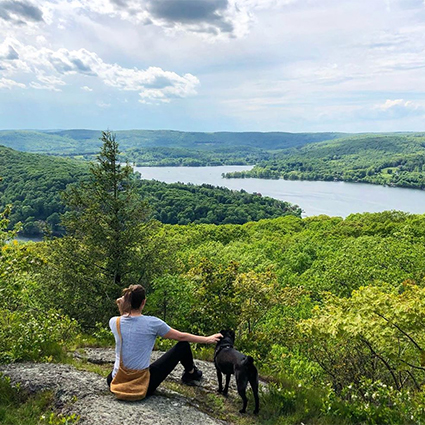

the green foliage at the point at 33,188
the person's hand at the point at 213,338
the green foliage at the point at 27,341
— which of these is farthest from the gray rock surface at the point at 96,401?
the green foliage at the point at 33,188

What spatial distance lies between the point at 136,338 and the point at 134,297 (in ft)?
2.08

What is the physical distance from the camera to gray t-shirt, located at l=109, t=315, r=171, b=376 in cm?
542

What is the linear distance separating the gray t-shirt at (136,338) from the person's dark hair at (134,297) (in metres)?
0.20

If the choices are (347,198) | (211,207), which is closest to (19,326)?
(211,207)

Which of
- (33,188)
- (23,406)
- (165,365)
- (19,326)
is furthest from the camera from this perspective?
(33,188)

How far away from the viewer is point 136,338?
5422 mm

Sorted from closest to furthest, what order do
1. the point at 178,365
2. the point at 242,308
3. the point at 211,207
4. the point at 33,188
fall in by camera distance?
1. the point at 178,365
2. the point at 242,308
3. the point at 211,207
4. the point at 33,188

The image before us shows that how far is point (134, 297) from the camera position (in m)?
5.40

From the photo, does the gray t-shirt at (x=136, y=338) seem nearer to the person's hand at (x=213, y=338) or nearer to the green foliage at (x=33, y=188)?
the person's hand at (x=213, y=338)

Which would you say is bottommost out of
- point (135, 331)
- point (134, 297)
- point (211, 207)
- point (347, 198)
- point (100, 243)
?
point (211, 207)

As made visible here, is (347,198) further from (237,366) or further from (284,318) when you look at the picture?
(237,366)

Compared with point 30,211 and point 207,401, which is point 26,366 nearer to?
point 207,401

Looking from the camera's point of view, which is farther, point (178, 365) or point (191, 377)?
point (178, 365)

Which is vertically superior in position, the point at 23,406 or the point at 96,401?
the point at 96,401
